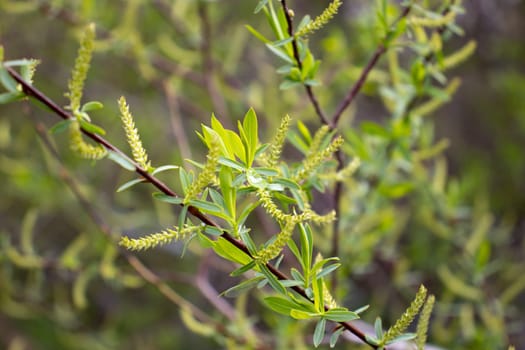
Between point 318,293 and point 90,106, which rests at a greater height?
point 90,106

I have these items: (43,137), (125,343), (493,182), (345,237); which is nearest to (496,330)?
(345,237)

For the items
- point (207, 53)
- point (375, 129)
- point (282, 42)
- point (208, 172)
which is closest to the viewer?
point (208, 172)

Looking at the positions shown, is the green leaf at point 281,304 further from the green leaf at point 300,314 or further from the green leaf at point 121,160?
the green leaf at point 121,160

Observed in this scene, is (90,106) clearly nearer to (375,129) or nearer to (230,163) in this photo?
(230,163)

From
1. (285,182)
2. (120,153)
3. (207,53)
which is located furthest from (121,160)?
(207,53)

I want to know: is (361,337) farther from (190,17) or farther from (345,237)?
(190,17)

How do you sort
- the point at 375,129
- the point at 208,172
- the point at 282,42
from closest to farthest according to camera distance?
the point at 208,172 → the point at 282,42 → the point at 375,129
